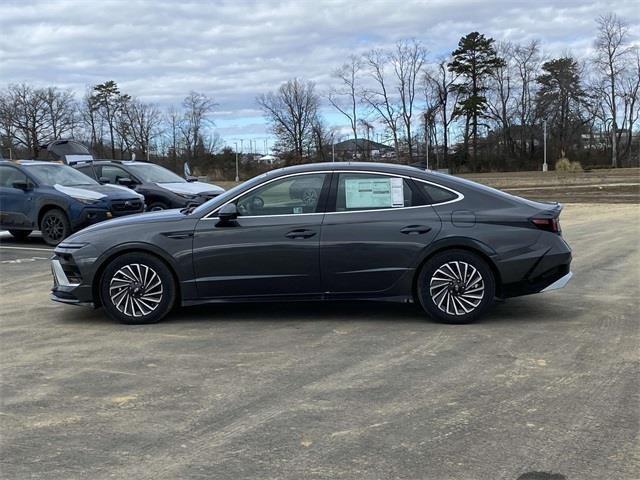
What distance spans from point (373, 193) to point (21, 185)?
9.09 metres

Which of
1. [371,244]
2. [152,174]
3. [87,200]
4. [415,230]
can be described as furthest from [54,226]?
[415,230]

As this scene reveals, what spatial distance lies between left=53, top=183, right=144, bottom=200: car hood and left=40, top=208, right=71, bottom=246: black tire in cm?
43

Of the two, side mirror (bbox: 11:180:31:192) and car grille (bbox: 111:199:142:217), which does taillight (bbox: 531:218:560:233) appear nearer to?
car grille (bbox: 111:199:142:217)

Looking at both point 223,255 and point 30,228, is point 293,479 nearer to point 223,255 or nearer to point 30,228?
point 223,255

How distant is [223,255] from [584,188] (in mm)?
28671

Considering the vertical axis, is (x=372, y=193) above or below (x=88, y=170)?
below

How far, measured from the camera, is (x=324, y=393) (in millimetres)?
4547

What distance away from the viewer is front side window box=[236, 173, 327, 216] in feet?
21.1

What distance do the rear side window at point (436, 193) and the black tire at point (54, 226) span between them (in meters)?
8.40

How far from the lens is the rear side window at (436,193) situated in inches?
254

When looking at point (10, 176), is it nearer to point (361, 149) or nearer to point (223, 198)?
point (223, 198)

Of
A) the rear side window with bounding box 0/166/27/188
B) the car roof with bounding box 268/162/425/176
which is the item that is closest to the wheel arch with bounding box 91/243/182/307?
the car roof with bounding box 268/162/425/176

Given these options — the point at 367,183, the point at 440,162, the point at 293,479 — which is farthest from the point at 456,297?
the point at 440,162

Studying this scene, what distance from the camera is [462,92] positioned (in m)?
81.4
